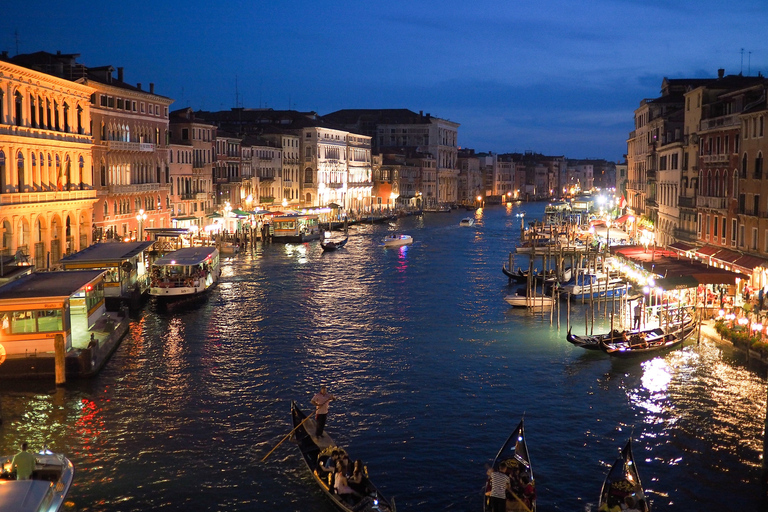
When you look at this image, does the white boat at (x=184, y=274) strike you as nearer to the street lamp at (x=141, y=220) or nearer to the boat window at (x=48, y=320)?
the street lamp at (x=141, y=220)

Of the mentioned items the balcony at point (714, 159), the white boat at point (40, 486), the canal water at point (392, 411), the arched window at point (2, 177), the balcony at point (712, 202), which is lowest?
the canal water at point (392, 411)

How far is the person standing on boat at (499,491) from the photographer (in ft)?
38.9

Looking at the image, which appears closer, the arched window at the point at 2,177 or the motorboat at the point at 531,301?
the arched window at the point at 2,177

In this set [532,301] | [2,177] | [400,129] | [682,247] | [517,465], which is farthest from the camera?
[400,129]

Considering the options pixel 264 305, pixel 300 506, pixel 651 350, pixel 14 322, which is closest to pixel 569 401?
pixel 651 350

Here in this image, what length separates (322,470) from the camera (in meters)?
13.1

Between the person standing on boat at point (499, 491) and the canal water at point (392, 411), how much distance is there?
3.52ft

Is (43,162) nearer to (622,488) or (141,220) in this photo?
(141,220)

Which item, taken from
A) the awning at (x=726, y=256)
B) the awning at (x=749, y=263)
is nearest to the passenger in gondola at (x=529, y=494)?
the awning at (x=749, y=263)

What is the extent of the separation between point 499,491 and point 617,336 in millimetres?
10226

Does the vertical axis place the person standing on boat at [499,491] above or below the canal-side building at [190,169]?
below

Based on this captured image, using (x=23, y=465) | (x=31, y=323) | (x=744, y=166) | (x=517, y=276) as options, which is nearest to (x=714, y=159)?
(x=744, y=166)

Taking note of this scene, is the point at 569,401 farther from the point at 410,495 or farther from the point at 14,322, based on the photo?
the point at 14,322

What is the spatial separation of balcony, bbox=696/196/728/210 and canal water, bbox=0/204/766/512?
6.25 m
